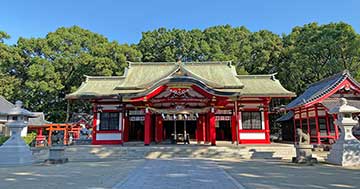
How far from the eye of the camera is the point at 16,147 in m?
11.1

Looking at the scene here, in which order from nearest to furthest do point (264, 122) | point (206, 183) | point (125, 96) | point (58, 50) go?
point (206, 183) → point (125, 96) → point (264, 122) → point (58, 50)

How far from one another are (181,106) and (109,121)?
5238 mm

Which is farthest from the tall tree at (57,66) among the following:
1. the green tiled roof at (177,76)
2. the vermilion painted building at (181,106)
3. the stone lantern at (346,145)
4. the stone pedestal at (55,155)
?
the stone lantern at (346,145)

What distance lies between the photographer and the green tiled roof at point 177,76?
1575 centimetres

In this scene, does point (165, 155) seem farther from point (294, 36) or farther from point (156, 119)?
point (294, 36)

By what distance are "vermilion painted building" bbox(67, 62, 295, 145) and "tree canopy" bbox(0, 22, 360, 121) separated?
9110mm

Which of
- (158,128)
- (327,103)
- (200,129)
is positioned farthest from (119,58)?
(327,103)

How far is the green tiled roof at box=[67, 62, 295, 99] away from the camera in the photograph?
15.8 meters

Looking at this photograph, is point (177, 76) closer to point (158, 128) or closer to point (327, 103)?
point (158, 128)

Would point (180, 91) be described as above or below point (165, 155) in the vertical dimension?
above

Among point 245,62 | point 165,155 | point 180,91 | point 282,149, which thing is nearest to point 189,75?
point 180,91

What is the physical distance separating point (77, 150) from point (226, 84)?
10.8 meters

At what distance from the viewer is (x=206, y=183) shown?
6.14m

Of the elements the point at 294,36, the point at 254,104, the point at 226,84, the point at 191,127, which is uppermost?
the point at 294,36
